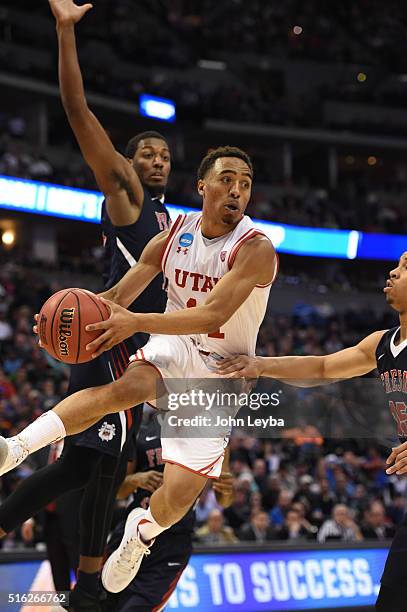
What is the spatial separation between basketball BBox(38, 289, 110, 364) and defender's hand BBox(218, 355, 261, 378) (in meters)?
0.77

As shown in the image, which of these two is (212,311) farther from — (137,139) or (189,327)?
(137,139)

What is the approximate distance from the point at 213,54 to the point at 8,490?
2371 centimetres

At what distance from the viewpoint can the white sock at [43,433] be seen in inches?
170

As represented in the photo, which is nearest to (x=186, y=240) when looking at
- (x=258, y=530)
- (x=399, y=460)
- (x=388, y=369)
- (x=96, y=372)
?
(x=96, y=372)

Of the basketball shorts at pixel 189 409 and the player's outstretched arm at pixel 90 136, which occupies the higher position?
the player's outstretched arm at pixel 90 136

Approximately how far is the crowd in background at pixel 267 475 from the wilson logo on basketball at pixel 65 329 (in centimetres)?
496

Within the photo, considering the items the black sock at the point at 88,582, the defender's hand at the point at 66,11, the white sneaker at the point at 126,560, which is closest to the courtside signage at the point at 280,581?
the white sneaker at the point at 126,560

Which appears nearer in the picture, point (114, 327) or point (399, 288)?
point (114, 327)

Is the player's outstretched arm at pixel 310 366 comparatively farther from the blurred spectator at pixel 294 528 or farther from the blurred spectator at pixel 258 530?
the blurred spectator at pixel 294 528

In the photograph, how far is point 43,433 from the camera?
4.32 m

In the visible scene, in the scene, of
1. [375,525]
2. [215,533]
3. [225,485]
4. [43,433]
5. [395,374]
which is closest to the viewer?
[43,433]

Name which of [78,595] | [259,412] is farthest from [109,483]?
[259,412]

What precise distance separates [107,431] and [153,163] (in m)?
1.66

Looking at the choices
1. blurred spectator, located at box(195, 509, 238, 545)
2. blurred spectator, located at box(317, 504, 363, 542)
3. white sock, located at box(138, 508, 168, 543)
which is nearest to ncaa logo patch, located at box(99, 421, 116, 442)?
white sock, located at box(138, 508, 168, 543)
